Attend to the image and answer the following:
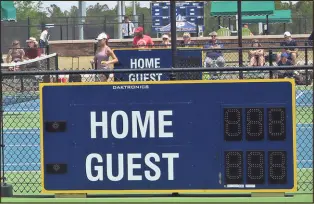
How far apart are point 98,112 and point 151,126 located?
1.88ft

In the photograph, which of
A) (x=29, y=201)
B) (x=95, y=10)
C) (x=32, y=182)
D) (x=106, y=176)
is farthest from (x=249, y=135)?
(x=95, y=10)

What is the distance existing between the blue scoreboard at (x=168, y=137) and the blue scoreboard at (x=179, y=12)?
3720 cm

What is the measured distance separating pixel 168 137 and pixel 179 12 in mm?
37904

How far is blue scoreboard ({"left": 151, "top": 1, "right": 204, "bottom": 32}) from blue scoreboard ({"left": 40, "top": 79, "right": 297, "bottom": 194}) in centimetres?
3720

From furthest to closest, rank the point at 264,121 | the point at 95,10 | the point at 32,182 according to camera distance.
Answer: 1. the point at 95,10
2. the point at 32,182
3. the point at 264,121

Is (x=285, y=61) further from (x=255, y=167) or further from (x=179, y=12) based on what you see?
(x=179, y=12)

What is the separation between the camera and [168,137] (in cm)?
966

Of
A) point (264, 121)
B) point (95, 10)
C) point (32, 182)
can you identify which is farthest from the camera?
point (95, 10)

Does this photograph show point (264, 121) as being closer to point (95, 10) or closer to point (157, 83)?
point (157, 83)

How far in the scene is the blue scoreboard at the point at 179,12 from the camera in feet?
154

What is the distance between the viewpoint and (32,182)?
12008 millimetres

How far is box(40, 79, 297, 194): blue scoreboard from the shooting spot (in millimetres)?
9523

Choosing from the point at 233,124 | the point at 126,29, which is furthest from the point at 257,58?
the point at 126,29

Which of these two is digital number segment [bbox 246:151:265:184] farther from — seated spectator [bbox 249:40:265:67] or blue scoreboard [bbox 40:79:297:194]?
seated spectator [bbox 249:40:265:67]
